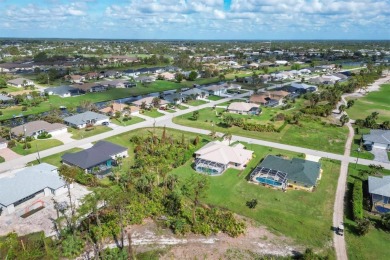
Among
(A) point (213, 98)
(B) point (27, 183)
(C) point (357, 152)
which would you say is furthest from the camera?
(A) point (213, 98)

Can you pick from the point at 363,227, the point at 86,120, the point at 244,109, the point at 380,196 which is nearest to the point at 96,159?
the point at 86,120

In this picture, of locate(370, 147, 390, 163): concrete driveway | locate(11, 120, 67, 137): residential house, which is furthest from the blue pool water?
locate(11, 120, 67, 137): residential house

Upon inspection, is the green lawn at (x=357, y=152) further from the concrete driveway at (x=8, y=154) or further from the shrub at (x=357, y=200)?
the concrete driveway at (x=8, y=154)

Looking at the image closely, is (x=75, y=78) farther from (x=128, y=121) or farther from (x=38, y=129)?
(x=38, y=129)

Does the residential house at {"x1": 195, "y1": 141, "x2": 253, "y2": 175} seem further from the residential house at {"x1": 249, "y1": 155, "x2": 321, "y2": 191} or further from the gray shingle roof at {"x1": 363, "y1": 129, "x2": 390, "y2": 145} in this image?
the gray shingle roof at {"x1": 363, "y1": 129, "x2": 390, "y2": 145}

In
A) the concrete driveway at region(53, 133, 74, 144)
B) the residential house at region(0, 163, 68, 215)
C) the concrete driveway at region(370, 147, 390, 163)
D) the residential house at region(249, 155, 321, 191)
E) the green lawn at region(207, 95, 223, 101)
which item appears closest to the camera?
the residential house at region(0, 163, 68, 215)

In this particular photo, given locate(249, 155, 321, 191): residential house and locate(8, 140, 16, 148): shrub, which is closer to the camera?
locate(249, 155, 321, 191): residential house

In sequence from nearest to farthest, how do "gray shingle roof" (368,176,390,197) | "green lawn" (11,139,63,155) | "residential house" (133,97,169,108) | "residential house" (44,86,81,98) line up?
"gray shingle roof" (368,176,390,197) → "green lawn" (11,139,63,155) → "residential house" (133,97,169,108) → "residential house" (44,86,81,98)
